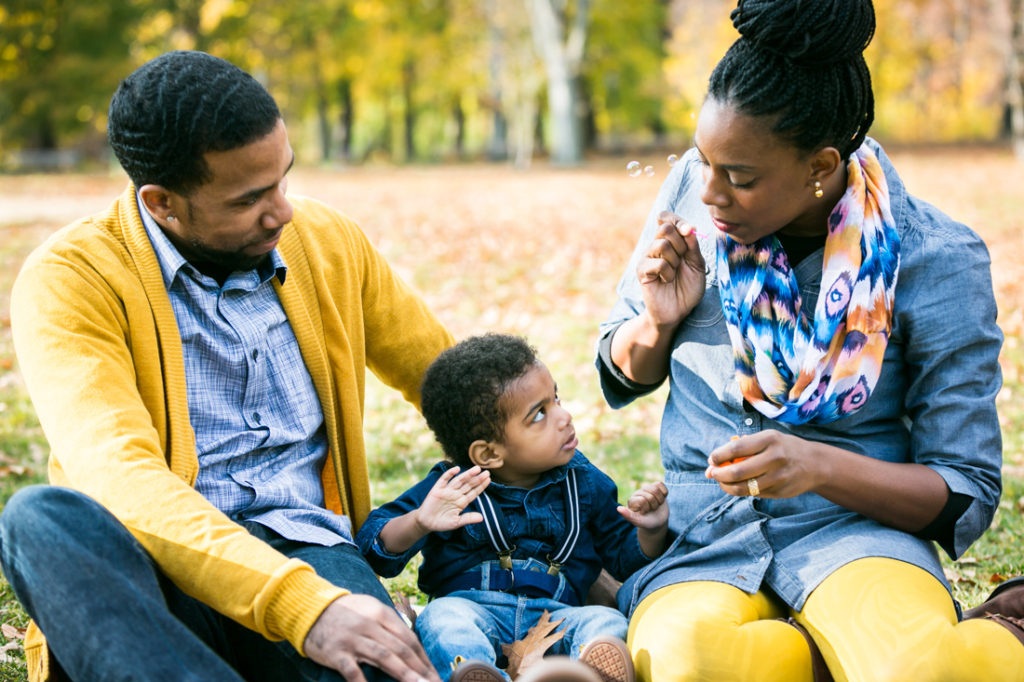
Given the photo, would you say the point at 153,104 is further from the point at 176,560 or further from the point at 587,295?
the point at 587,295

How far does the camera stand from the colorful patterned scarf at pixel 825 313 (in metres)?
2.49

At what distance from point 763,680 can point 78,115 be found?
34170 millimetres

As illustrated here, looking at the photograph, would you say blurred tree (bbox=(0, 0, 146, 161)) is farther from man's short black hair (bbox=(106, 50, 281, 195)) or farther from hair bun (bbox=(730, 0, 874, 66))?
hair bun (bbox=(730, 0, 874, 66))

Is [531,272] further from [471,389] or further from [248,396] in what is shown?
[248,396]

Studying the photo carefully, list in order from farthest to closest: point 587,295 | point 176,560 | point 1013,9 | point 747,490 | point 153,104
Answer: point 1013,9 → point 587,295 → point 153,104 → point 747,490 → point 176,560

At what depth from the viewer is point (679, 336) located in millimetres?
2891

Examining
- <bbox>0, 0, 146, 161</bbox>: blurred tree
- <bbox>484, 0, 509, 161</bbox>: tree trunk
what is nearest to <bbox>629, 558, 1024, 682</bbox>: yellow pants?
<bbox>484, 0, 509, 161</bbox>: tree trunk

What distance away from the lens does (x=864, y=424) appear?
267 centimetres

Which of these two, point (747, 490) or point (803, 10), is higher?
point (803, 10)

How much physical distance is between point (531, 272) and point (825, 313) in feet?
24.8

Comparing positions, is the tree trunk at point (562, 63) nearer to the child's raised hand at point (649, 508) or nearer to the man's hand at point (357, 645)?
the child's raised hand at point (649, 508)

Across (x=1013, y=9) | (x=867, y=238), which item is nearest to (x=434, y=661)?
(x=867, y=238)

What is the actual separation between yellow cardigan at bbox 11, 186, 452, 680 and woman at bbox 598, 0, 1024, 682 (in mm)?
878

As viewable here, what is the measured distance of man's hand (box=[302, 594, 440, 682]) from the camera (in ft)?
6.98
